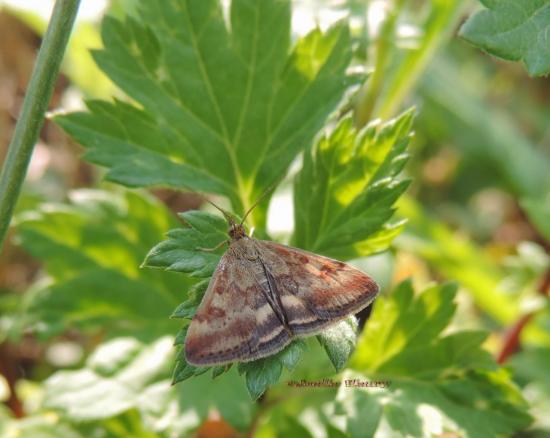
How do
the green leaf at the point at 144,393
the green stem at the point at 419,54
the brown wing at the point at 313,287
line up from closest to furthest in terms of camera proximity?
the brown wing at the point at 313,287 < the green leaf at the point at 144,393 < the green stem at the point at 419,54

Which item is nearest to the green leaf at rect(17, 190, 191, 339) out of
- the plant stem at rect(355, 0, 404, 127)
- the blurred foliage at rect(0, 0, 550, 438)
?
the blurred foliage at rect(0, 0, 550, 438)

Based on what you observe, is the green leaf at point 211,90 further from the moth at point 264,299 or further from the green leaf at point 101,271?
the green leaf at point 101,271

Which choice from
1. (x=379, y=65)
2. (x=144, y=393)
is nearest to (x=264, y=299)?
(x=144, y=393)

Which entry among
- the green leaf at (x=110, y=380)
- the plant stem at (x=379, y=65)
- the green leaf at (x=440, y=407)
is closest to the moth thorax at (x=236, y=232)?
the green leaf at (x=440, y=407)

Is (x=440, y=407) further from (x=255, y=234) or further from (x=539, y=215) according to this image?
(x=539, y=215)

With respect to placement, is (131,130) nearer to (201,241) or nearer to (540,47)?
(201,241)

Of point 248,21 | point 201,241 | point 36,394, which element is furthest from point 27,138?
point 36,394
